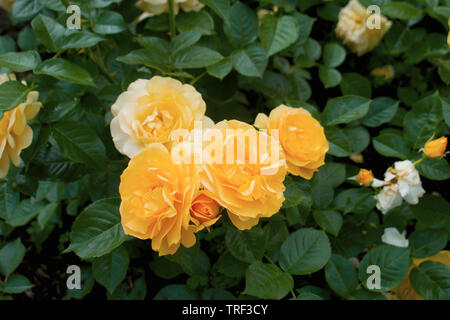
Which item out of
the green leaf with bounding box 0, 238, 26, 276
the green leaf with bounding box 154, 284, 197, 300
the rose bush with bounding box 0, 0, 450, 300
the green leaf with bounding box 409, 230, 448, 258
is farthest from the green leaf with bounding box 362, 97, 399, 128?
the green leaf with bounding box 0, 238, 26, 276

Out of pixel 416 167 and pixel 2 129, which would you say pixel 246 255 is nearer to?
pixel 416 167

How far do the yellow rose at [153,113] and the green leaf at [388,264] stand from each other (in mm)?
532

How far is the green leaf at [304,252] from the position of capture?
0.87m

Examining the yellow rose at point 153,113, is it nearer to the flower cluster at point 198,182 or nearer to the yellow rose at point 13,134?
the flower cluster at point 198,182

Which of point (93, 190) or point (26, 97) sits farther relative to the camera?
point (93, 190)

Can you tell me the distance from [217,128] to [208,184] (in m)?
0.11

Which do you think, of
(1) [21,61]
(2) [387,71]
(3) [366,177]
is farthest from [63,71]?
(2) [387,71]

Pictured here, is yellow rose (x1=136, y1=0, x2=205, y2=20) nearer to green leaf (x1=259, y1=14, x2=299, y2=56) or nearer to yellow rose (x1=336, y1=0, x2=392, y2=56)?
green leaf (x1=259, y1=14, x2=299, y2=56)

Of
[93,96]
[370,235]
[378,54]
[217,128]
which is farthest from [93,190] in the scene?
[378,54]

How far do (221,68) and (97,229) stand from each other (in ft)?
1.59

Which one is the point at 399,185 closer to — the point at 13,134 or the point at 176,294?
the point at 176,294

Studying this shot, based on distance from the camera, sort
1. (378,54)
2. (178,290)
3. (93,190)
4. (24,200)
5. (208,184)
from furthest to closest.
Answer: (378,54) < (24,200) < (178,290) < (93,190) < (208,184)

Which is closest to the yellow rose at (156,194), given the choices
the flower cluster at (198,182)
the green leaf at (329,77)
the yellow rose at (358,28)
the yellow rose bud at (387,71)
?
the flower cluster at (198,182)

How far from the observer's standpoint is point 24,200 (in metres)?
1.30
